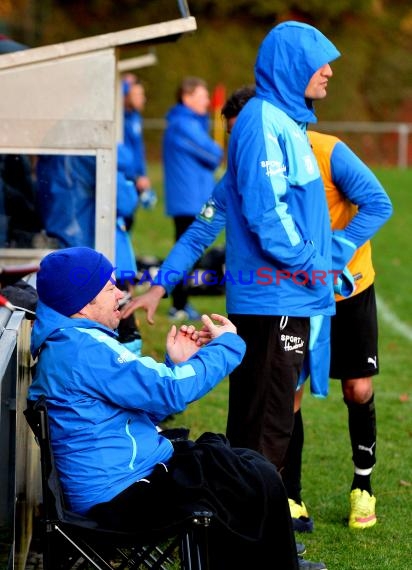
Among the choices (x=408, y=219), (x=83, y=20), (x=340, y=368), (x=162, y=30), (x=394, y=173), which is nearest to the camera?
(x=340, y=368)

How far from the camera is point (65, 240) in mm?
7086

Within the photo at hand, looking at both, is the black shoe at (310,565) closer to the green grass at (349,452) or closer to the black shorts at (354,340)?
the green grass at (349,452)

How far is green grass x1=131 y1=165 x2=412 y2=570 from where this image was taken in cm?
534

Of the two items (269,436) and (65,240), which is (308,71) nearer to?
(269,436)

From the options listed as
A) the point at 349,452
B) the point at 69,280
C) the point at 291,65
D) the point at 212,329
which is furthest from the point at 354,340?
the point at 69,280

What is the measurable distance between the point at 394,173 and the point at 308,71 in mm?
22684

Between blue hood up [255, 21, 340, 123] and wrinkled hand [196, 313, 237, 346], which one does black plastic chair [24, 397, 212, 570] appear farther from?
blue hood up [255, 21, 340, 123]

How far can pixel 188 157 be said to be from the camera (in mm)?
12625

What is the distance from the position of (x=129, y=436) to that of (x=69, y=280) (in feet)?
1.88

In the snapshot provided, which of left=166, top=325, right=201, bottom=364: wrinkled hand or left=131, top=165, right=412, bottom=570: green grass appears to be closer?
left=166, top=325, right=201, bottom=364: wrinkled hand

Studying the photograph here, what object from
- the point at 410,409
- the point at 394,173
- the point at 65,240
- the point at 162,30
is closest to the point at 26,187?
the point at 65,240

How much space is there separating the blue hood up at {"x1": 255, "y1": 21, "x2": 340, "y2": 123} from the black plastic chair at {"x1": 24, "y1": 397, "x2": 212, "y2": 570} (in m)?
1.78

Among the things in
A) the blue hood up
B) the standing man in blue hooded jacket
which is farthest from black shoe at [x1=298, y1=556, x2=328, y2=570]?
the standing man in blue hooded jacket

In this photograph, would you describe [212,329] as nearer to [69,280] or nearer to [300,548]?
[69,280]
